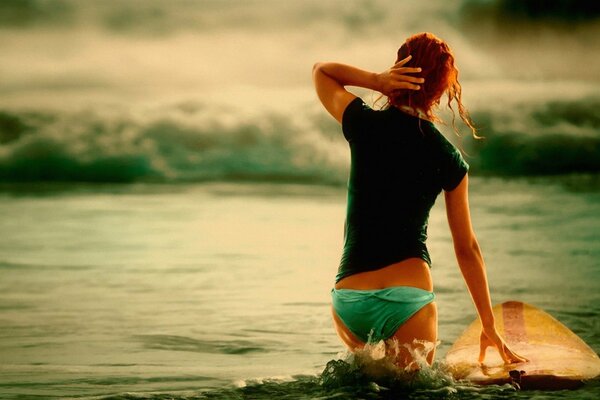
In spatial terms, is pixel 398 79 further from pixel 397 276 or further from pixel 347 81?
pixel 397 276

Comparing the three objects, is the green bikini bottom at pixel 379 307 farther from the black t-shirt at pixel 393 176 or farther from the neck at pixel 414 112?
the neck at pixel 414 112

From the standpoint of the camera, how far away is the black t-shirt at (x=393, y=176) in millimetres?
4207

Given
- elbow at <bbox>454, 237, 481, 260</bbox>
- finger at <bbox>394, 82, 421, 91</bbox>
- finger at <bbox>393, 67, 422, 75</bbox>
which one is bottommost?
elbow at <bbox>454, 237, 481, 260</bbox>

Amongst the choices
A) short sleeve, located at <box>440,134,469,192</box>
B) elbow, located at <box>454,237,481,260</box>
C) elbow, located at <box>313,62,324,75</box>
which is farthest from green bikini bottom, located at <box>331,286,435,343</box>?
elbow, located at <box>313,62,324,75</box>

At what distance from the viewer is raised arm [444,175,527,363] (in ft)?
14.1

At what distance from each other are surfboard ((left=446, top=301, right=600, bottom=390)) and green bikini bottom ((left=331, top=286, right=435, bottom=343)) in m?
0.88

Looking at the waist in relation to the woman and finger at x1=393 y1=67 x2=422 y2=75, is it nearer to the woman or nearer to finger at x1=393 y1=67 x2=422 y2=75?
the woman

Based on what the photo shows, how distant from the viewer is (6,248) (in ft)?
71.4

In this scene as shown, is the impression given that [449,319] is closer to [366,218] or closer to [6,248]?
[366,218]

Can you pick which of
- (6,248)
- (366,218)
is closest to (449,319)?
(366,218)

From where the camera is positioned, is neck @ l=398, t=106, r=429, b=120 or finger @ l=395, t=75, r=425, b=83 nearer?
finger @ l=395, t=75, r=425, b=83

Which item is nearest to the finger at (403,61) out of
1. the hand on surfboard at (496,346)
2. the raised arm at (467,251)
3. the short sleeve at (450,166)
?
the short sleeve at (450,166)

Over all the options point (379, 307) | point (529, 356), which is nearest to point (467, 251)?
point (379, 307)

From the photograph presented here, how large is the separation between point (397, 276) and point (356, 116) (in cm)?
70
